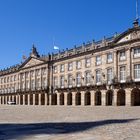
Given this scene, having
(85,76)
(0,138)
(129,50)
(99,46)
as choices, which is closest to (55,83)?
(85,76)

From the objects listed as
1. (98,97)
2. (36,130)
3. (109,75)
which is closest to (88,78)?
(98,97)

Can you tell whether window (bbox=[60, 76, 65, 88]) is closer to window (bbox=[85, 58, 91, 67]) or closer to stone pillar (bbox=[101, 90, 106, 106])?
window (bbox=[85, 58, 91, 67])

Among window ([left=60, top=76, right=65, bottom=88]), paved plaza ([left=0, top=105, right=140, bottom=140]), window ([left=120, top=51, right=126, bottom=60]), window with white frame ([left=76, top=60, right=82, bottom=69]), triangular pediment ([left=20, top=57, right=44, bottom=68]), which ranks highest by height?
triangular pediment ([left=20, top=57, right=44, bottom=68])

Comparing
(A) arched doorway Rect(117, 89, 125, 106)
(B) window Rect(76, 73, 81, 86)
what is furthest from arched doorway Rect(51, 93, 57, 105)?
(A) arched doorway Rect(117, 89, 125, 106)

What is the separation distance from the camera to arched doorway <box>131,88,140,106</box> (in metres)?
45.9

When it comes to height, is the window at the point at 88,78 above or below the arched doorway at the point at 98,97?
above

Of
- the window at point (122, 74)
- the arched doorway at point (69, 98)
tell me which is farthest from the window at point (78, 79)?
the window at point (122, 74)

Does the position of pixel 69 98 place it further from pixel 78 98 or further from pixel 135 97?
pixel 135 97

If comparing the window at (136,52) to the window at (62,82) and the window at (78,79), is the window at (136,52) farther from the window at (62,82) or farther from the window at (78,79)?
the window at (62,82)

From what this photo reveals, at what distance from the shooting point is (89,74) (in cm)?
5566

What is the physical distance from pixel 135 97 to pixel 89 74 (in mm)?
11198

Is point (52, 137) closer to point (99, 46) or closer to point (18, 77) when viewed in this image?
point (99, 46)

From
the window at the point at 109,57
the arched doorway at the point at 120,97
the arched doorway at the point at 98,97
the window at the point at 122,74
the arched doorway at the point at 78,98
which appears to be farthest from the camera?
the arched doorway at the point at 78,98

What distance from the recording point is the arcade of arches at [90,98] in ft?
153
